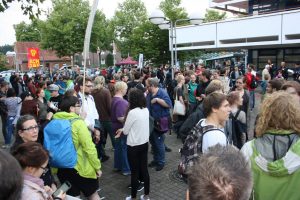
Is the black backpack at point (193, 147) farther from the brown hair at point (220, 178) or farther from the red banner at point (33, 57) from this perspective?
the red banner at point (33, 57)

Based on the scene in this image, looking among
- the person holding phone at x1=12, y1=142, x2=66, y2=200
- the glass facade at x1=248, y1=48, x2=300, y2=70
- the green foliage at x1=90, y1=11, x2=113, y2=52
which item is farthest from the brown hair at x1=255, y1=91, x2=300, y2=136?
the green foliage at x1=90, y1=11, x2=113, y2=52

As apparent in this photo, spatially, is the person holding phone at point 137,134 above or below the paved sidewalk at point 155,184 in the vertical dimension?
above

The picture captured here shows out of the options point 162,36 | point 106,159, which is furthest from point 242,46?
point 106,159

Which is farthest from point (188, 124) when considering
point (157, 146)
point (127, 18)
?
point (127, 18)

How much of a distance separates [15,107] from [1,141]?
216cm

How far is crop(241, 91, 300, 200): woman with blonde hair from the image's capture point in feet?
7.70

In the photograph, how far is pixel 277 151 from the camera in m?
2.40

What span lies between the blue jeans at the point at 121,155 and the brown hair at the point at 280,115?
3626 millimetres

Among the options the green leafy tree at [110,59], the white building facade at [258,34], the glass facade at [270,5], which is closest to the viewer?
the white building facade at [258,34]

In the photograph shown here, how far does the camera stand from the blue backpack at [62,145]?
355 centimetres

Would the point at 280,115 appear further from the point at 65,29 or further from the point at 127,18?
the point at 127,18

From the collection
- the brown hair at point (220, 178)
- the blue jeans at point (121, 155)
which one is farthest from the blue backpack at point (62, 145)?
the brown hair at point (220, 178)

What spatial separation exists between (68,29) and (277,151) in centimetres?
3224

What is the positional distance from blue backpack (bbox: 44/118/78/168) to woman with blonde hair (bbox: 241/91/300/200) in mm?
2036
